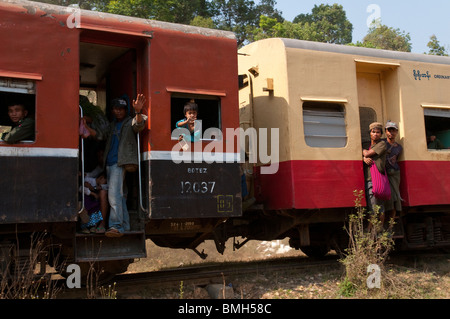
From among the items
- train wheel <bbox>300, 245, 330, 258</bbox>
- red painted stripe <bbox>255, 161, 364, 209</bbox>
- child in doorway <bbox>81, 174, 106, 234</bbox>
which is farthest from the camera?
train wheel <bbox>300, 245, 330, 258</bbox>

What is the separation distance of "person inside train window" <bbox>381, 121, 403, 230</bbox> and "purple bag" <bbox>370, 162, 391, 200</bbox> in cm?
31

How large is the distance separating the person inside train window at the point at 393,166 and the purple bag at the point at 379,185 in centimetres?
31

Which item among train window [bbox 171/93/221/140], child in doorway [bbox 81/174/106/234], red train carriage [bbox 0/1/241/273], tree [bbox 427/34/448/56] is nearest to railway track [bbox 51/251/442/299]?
red train carriage [bbox 0/1/241/273]

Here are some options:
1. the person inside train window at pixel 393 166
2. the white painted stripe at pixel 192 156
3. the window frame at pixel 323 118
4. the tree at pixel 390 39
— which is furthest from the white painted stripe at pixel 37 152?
the tree at pixel 390 39

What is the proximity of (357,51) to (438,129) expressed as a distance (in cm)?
263

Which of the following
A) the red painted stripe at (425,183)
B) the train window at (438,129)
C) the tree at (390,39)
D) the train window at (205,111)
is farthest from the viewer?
the tree at (390,39)

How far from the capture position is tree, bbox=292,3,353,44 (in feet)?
150

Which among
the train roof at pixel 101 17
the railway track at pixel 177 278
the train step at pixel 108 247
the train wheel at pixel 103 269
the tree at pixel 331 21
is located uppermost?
the tree at pixel 331 21

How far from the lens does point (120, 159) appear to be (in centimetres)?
554

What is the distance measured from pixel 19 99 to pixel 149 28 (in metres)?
1.99

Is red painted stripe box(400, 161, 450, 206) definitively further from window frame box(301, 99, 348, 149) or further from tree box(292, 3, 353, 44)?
tree box(292, 3, 353, 44)

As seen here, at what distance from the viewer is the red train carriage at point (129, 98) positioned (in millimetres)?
4938

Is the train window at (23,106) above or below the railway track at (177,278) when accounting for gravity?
above

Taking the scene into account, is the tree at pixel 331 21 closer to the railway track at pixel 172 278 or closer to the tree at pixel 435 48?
the tree at pixel 435 48
